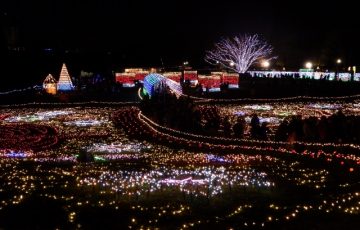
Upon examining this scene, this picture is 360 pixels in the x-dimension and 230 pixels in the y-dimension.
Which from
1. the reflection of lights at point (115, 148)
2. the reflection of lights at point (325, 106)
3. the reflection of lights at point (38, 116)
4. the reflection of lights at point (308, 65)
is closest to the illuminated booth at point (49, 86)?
the reflection of lights at point (38, 116)

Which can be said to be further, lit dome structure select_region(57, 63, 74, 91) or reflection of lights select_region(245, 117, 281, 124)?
lit dome structure select_region(57, 63, 74, 91)

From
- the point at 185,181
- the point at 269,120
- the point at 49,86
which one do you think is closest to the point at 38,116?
the point at 49,86

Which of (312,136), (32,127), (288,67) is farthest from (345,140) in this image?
(288,67)

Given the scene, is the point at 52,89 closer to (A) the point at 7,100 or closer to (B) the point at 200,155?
(A) the point at 7,100

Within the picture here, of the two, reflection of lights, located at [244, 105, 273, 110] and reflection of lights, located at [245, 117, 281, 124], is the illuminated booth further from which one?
reflection of lights, located at [245, 117, 281, 124]

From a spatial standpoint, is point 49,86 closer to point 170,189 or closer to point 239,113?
point 239,113

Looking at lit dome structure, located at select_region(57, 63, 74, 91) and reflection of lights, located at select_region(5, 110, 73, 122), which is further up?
lit dome structure, located at select_region(57, 63, 74, 91)

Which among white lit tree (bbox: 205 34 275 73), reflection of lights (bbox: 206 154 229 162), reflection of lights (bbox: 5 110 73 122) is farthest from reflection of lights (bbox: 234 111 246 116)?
white lit tree (bbox: 205 34 275 73)
